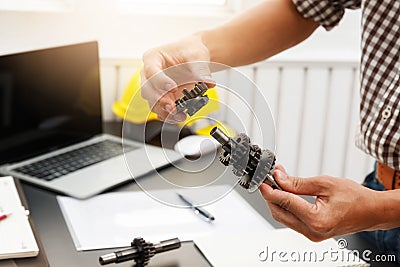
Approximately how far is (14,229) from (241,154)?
42 centimetres

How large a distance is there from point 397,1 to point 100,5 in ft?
2.83

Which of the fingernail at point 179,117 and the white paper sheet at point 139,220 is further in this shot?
the white paper sheet at point 139,220

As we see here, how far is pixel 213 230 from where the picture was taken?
43.6 inches

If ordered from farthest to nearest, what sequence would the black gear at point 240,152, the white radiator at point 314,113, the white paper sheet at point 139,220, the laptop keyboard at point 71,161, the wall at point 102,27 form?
the white radiator at point 314,113
the wall at point 102,27
the laptop keyboard at point 71,161
the white paper sheet at point 139,220
the black gear at point 240,152

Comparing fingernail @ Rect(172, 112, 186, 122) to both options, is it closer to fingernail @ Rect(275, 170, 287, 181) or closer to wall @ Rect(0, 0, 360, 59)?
fingernail @ Rect(275, 170, 287, 181)

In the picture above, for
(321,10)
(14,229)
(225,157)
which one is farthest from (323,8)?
(14,229)

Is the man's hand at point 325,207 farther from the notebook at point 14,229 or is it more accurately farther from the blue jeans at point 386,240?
the notebook at point 14,229

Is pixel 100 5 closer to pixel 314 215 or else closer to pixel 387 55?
pixel 387 55

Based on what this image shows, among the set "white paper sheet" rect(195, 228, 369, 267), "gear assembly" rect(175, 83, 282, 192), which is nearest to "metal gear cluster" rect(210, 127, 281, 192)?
"gear assembly" rect(175, 83, 282, 192)

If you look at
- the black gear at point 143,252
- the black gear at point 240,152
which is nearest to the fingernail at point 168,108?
the black gear at point 240,152

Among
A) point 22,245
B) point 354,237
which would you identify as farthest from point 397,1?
point 22,245

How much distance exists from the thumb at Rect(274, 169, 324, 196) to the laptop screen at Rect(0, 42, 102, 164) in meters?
0.69

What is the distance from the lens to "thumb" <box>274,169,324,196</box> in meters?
0.85

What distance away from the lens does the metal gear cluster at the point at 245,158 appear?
0.77 metres
